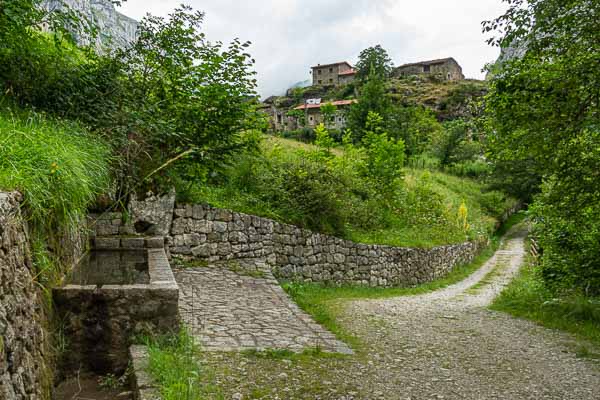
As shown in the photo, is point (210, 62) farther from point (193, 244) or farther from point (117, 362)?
point (117, 362)

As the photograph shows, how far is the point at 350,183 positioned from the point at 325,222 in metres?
3.46

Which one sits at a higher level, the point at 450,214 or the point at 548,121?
the point at 548,121

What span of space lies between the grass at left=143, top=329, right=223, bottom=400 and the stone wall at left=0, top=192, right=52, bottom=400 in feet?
2.60

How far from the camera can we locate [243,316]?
20.2 feet

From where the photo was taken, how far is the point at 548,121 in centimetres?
573

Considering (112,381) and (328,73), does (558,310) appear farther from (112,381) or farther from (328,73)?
(328,73)

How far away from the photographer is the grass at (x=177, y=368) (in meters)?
3.25

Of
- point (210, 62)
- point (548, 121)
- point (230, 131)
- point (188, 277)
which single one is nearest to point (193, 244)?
point (188, 277)

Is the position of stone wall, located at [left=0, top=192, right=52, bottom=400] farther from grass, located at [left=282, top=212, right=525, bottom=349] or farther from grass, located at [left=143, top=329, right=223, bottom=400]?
grass, located at [left=282, top=212, right=525, bottom=349]

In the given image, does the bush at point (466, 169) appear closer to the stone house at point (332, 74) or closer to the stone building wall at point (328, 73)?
the stone house at point (332, 74)

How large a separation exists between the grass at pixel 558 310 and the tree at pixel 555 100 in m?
1.39

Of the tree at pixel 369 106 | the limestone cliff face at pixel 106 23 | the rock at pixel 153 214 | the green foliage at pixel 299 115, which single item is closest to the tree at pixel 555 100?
the limestone cliff face at pixel 106 23

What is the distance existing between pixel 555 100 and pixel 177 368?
5.18 meters

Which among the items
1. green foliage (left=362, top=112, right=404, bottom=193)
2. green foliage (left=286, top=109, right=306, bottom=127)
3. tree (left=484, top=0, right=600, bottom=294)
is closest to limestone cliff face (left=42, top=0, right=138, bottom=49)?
tree (left=484, top=0, right=600, bottom=294)
